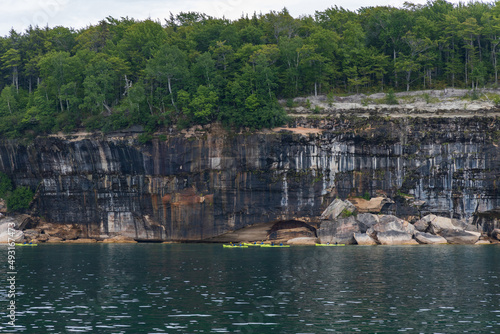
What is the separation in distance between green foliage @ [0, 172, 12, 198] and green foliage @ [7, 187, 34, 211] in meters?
1.41

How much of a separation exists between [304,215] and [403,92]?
92.0 ft

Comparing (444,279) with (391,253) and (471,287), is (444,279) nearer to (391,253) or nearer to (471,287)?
(471,287)

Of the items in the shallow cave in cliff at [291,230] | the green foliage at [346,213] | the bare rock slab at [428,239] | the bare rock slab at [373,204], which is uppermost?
the bare rock slab at [373,204]

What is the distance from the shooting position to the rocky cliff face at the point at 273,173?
85.2m

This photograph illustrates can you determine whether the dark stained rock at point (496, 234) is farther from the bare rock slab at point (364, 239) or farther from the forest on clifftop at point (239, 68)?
the forest on clifftop at point (239, 68)

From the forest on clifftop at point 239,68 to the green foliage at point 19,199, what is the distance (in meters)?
9.34

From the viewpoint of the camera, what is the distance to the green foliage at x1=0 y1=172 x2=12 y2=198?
3812 inches

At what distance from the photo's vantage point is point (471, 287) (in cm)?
4147

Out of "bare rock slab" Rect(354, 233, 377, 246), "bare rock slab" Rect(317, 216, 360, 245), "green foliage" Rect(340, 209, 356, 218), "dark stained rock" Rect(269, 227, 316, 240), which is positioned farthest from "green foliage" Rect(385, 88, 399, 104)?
"dark stained rock" Rect(269, 227, 316, 240)

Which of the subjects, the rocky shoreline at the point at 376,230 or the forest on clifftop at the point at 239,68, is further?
the forest on clifftop at the point at 239,68

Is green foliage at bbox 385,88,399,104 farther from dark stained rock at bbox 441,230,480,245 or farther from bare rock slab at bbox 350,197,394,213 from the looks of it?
dark stained rock at bbox 441,230,480,245

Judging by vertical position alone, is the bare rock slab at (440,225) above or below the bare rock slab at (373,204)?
below

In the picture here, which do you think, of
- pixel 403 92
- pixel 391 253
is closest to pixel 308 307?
pixel 391 253

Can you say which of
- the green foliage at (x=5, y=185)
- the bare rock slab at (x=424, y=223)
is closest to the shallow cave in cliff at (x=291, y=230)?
the bare rock slab at (x=424, y=223)
